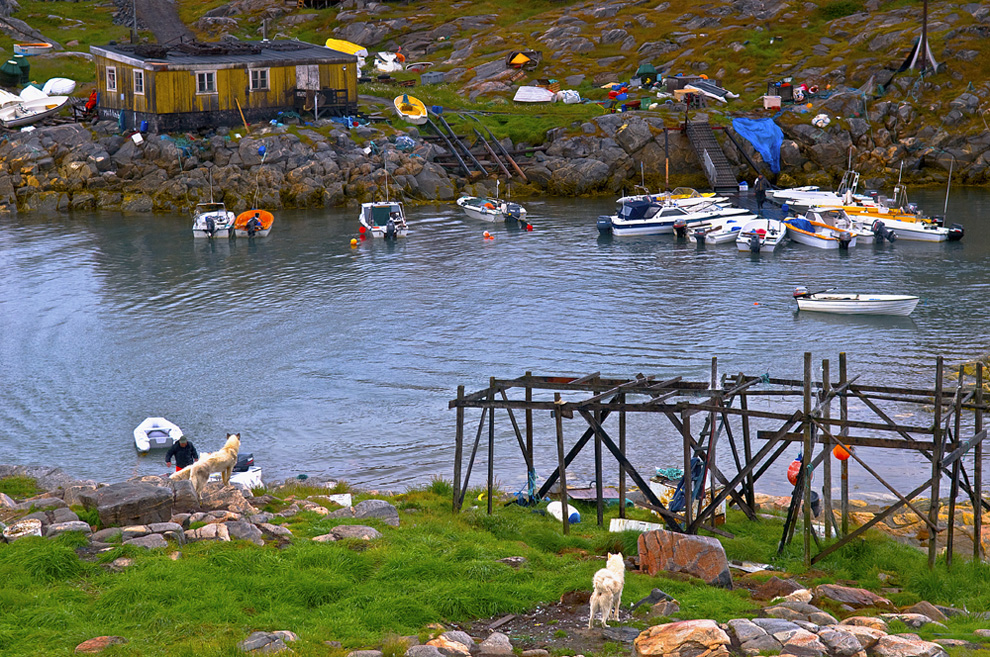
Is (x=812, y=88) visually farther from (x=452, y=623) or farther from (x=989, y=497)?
(x=452, y=623)

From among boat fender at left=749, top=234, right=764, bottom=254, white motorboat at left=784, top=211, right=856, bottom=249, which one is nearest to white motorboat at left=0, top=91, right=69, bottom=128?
boat fender at left=749, top=234, right=764, bottom=254

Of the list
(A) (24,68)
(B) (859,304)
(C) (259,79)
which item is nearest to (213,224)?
(C) (259,79)

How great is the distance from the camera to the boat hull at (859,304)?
1791 inches

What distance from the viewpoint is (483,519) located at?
68.8 feet


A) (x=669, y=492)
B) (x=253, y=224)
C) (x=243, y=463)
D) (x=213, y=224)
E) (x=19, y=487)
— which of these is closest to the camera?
(x=19, y=487)

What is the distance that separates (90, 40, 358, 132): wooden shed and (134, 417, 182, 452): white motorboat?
47602 mm

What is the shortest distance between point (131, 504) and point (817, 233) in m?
51.4

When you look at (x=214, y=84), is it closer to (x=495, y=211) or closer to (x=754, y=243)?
(x=495, y=211)

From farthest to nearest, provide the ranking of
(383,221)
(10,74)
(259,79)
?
1. (10,74)
2. (259,79)
3. (383,221)

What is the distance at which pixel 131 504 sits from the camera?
18.6 meters


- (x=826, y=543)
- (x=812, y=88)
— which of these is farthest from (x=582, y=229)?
(x=826, y=543)

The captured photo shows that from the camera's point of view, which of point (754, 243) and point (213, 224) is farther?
point (213, 224)

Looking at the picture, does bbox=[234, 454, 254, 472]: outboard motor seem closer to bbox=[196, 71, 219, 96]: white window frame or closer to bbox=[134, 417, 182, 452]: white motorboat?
bbox=[134, 417, 182, 452]: white motorboat

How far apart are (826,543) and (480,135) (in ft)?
209
